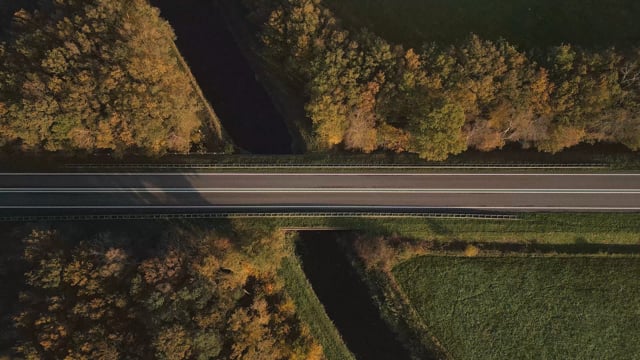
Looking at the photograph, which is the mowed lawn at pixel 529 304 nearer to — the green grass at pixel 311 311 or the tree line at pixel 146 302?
the green grass at pixel 311 311

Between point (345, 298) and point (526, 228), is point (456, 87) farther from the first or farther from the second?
point (345, 298)

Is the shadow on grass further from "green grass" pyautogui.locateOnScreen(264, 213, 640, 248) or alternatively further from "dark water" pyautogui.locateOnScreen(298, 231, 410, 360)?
"dark water" pyautogui.locateOnScreen(298, 231, 410, 360)

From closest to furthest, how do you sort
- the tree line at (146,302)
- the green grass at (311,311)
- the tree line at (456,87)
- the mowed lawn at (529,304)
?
1. the tree line at (146,302)
2. the tree line at (456,87)
3. the mowed lawn at (529,304)
4. the green grass at (311,311)

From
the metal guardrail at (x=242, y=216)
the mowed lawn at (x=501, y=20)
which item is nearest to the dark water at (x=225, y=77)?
the metal guardrail at (x=242, y=216)

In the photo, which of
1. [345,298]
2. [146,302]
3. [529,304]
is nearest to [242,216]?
[146,302]

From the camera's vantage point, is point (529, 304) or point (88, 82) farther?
point (529, 304)
